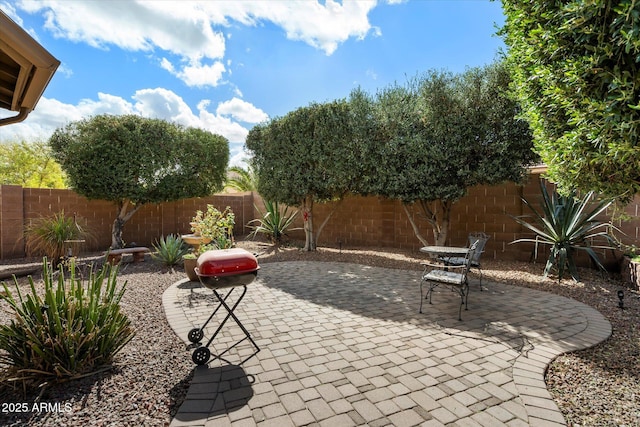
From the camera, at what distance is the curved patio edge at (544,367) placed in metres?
1.99

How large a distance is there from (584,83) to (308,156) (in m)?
6.26

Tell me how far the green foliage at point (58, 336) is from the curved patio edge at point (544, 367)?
3364 mm

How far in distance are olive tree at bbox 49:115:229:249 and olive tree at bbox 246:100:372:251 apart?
210 centimetres

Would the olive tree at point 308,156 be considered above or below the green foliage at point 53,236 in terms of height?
above

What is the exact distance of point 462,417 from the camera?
1.99m

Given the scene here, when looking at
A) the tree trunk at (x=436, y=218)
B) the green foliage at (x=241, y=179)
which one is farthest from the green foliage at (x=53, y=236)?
the green foliage at (x=241, y=179)

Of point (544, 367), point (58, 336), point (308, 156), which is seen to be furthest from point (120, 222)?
point (544, 367)

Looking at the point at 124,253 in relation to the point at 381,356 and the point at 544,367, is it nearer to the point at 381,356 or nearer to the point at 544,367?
the point at 381,356

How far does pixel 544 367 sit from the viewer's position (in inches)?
101

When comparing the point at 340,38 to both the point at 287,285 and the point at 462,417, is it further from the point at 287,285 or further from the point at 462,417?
the point at 462,417

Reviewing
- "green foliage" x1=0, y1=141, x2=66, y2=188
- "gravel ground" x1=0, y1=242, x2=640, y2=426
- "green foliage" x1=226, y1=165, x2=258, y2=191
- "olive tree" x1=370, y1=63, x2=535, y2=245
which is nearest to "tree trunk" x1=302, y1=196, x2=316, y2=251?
"olive tree" x1=370, y1=63, x2=535, y2=245

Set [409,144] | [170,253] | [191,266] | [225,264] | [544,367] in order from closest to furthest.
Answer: [544,367] < [225,264] < [191,266] < [409,144] < [170,253]

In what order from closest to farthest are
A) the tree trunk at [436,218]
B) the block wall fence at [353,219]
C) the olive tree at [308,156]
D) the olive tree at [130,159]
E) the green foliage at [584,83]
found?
the green foliage at [584,83] < the block wall fence at [353,219] < the tree trunk at [436,218] < the olive tree at [308,156] < the olive tree at [130,159]

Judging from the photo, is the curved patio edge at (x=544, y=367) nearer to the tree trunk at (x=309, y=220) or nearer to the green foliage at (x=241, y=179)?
the tree trunk at (x=309, y=220)
